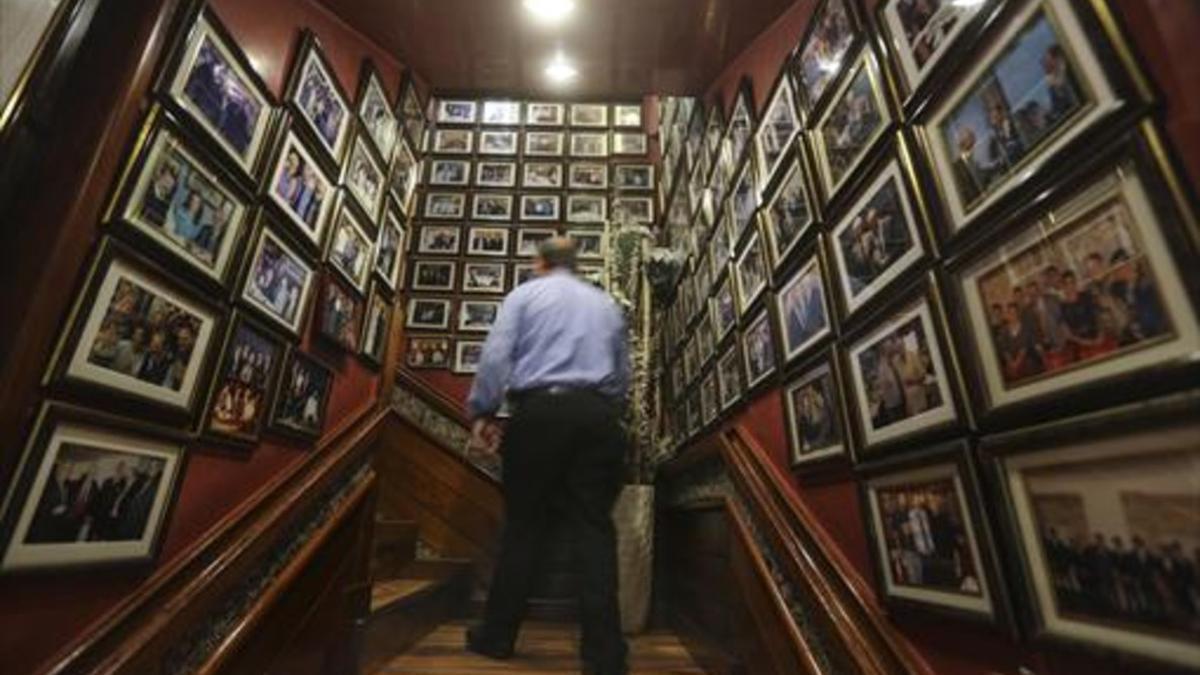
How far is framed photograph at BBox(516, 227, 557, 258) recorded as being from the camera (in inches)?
197

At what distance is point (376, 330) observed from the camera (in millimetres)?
2516

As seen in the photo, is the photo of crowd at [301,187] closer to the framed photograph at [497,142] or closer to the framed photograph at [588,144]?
the framed photograph at [497,142]

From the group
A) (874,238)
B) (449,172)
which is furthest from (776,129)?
(449,172)

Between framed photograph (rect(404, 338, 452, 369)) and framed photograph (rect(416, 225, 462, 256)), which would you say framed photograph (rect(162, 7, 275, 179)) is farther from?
framed photograph (rect(416, 225, 462, 256))

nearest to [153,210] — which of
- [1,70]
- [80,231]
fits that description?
[80,231]

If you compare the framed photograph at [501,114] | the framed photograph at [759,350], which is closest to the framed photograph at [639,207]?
the framed photograph at [501,114]

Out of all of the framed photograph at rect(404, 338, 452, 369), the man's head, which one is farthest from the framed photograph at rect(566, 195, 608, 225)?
the man's head

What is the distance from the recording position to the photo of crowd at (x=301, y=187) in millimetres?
1709

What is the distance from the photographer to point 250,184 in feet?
5.10

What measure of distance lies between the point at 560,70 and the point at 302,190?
164cm

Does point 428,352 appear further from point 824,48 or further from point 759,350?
point 824,48

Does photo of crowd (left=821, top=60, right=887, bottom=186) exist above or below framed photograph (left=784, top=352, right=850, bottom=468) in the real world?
above

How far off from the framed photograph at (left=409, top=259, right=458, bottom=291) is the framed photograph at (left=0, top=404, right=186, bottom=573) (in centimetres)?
367

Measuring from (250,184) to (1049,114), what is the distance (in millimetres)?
1664
